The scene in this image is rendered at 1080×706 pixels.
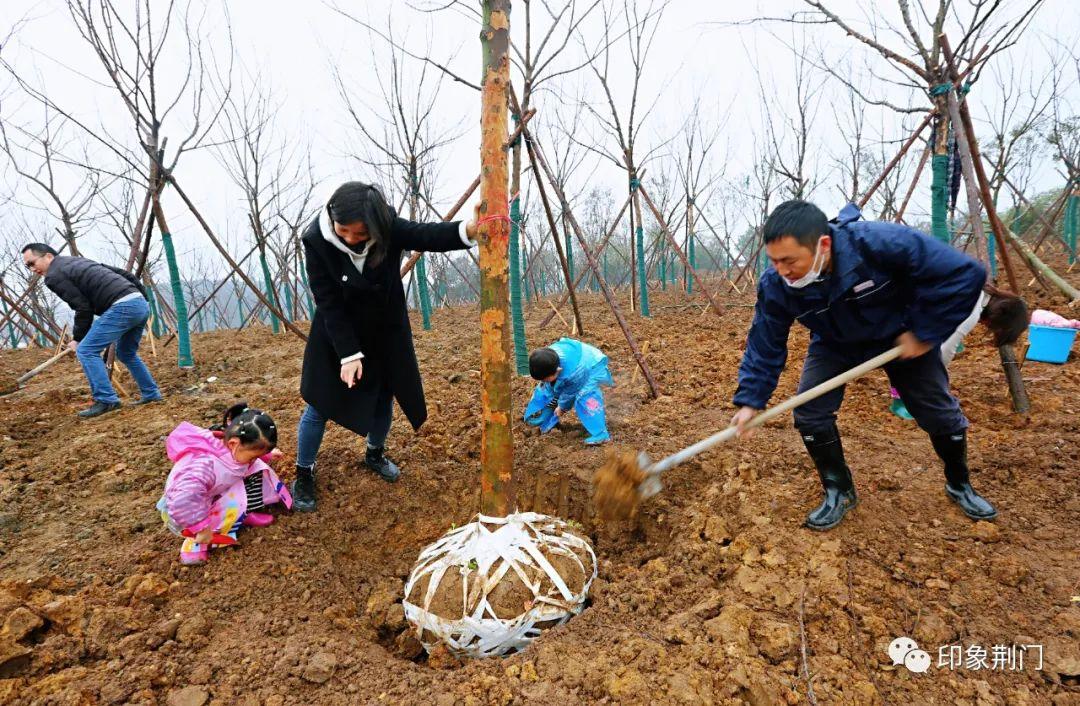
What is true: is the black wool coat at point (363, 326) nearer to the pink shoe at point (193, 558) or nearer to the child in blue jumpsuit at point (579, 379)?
the pink shoe at point (193, 558)

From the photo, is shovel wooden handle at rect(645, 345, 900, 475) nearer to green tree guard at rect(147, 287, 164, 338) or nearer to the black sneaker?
the black sneaker

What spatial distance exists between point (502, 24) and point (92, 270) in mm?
3901

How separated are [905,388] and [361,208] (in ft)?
6.79

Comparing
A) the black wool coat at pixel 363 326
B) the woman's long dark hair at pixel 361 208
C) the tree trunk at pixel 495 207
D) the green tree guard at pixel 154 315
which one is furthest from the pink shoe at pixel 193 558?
the green tree guard at pixel 154 315

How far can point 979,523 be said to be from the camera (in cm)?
191

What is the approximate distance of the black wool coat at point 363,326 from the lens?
79.1 inches

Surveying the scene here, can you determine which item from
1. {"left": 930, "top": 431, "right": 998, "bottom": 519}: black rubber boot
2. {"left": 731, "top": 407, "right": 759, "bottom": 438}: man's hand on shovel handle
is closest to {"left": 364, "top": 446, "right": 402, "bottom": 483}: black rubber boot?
{"left": 731, "top": 407, "right": 759, "bottom": 438}: man's hand on shovel handle

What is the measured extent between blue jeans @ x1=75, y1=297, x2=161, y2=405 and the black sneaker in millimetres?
23

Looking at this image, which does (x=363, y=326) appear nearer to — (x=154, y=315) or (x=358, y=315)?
(x=358, y=315)

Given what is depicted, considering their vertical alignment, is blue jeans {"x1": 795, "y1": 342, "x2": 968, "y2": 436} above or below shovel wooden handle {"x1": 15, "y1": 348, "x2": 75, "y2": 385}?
above

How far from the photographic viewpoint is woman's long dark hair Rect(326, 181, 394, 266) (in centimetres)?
179

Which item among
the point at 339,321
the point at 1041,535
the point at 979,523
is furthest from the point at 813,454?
the point at 339,321

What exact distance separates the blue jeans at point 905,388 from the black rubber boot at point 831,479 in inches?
1.9
